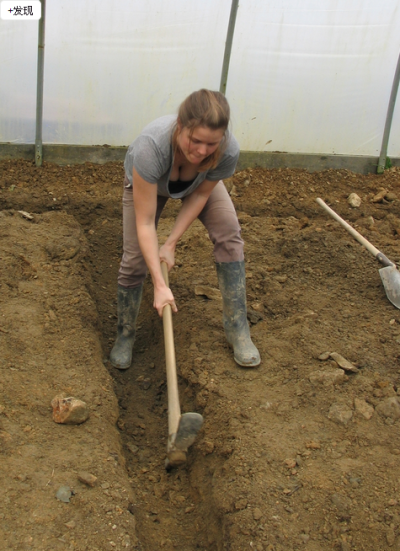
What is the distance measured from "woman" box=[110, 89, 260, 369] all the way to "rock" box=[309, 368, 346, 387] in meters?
0.36

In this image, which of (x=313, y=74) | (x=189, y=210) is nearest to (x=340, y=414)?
(x=189, y=210)

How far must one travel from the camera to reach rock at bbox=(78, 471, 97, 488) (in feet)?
7.49

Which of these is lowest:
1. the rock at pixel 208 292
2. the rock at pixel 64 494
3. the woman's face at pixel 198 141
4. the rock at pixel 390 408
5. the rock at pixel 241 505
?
the rock at pixel 208 292

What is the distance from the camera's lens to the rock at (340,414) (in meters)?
2.69

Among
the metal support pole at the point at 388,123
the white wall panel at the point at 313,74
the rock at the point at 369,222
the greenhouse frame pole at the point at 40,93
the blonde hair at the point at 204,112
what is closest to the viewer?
the blonde hair at the point at 204,112

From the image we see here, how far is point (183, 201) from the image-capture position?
9.97ft

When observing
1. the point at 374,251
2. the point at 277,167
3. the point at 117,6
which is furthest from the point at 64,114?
the point at 374,251

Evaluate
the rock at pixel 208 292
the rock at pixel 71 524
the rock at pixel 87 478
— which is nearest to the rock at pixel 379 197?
the rock at pixel 208 292

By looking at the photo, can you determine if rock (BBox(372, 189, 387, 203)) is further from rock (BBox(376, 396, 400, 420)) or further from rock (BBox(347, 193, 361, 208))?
rock (BBox(376, 396, 400, 420))

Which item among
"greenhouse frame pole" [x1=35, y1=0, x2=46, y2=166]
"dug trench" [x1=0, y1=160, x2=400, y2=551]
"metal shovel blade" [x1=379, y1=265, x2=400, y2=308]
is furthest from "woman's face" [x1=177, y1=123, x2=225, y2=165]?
"greenhouse frame pole" [x1=35, y1=0, x2=46, y2=166]

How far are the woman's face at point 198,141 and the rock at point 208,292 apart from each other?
1548mm

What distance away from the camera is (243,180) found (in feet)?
20.2

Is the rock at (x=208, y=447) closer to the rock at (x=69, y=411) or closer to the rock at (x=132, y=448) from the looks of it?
the rock at (x=132, y=448)

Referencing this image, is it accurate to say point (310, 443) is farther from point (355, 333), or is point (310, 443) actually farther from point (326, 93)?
point (326, 93)
